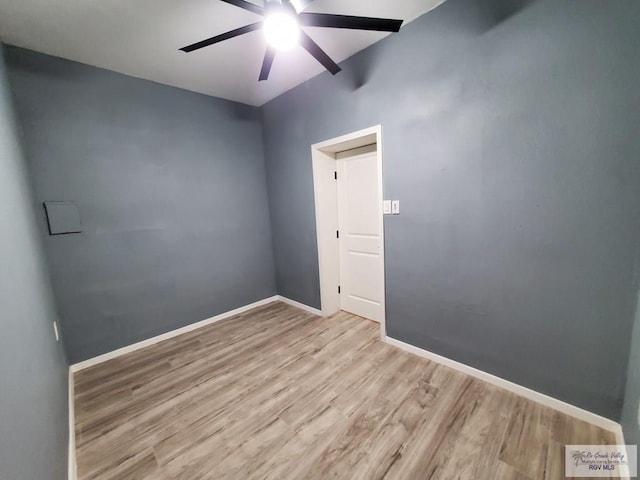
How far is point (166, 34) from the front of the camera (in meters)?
1.83

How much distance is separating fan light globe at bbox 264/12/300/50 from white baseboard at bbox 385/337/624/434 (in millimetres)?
2555

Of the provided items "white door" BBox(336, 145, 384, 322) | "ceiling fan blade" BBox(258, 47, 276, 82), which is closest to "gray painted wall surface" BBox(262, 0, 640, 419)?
"white door" BBox(336, 145, 384, 322)

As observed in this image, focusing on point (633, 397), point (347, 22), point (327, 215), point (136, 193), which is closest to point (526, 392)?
point (633, 397)

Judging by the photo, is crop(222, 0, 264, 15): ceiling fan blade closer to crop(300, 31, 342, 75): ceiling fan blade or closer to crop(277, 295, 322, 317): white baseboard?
crop(300, 31, 342, 75): ceiling fan blade

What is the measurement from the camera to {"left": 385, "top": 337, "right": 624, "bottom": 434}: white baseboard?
54.9 inches

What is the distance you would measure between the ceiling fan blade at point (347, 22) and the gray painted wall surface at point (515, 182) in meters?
0.62

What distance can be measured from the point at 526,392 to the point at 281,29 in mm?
2833

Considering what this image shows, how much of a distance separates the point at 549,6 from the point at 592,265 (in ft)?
4.86

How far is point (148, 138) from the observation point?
2449 millimetres

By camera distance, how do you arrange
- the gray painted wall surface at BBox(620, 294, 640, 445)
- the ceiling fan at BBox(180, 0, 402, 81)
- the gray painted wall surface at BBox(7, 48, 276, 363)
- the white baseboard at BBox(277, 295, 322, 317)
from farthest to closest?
the white baseboard at BBox(277, 295, 322, 317) < the gray painted wall surface at BBox(7, 48, 276, 363) < the ceiling fan at BBox(180, 0, 402, 81) < the gray painted wall surface at BBox(620, 294, 640, 445)

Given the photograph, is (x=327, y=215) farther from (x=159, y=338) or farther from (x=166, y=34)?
(x=159, y=338)

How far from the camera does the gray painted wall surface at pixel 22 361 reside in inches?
28.0

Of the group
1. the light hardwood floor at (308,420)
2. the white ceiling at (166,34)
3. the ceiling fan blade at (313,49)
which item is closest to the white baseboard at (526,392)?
the light hardwood floor at (308,420)
